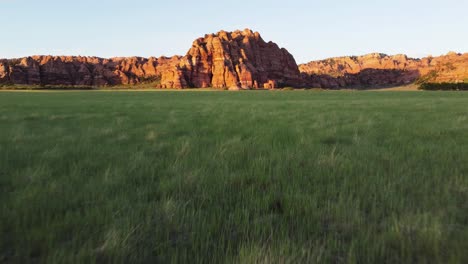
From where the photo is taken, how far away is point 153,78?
186375mm

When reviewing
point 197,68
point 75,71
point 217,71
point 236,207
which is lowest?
point 236,207

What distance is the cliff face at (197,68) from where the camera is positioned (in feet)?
462

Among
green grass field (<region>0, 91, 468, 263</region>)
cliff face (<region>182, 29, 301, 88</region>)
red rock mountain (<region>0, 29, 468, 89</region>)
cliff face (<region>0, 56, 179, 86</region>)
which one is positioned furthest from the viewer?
cliff face (<region>0, 56, 179, 86</region>)

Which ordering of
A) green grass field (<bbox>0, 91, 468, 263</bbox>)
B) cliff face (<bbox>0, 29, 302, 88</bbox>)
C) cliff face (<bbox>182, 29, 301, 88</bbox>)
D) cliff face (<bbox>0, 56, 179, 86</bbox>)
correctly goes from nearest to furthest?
1. green grass field (<bbox>0, 91, 468, 263</bbox>)
2. cliff face (<bbox>182, 29, 301, 88</bbox>)
3. cliff face (<bbox>0, 29, 302, 88</bbox>)
4. cliff face (<bbox>0, 56, 179, 86</bbox>)

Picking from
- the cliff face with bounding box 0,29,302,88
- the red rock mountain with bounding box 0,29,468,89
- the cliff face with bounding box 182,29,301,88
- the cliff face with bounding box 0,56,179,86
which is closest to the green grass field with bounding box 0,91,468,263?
the red rock mountain with bounding box 0,29,468,89

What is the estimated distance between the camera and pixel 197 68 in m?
146

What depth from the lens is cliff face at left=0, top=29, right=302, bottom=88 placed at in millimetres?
140875

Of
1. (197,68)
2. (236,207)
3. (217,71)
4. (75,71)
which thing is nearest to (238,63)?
(217,71)

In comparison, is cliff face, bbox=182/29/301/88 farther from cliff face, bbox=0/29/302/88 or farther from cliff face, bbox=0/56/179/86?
cliff face, bbox=0/56/179/86

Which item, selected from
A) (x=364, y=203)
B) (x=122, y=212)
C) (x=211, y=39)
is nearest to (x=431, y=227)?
(x=364, y=203)

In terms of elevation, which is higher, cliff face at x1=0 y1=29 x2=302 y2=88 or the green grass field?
cliff face at x1=0 y1=29 x2=302 y2=88

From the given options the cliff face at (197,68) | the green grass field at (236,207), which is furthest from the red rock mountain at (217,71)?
the green grass field at (236,207)

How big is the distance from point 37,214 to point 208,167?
192cm

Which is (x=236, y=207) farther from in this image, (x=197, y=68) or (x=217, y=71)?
(x=197, y=68)
